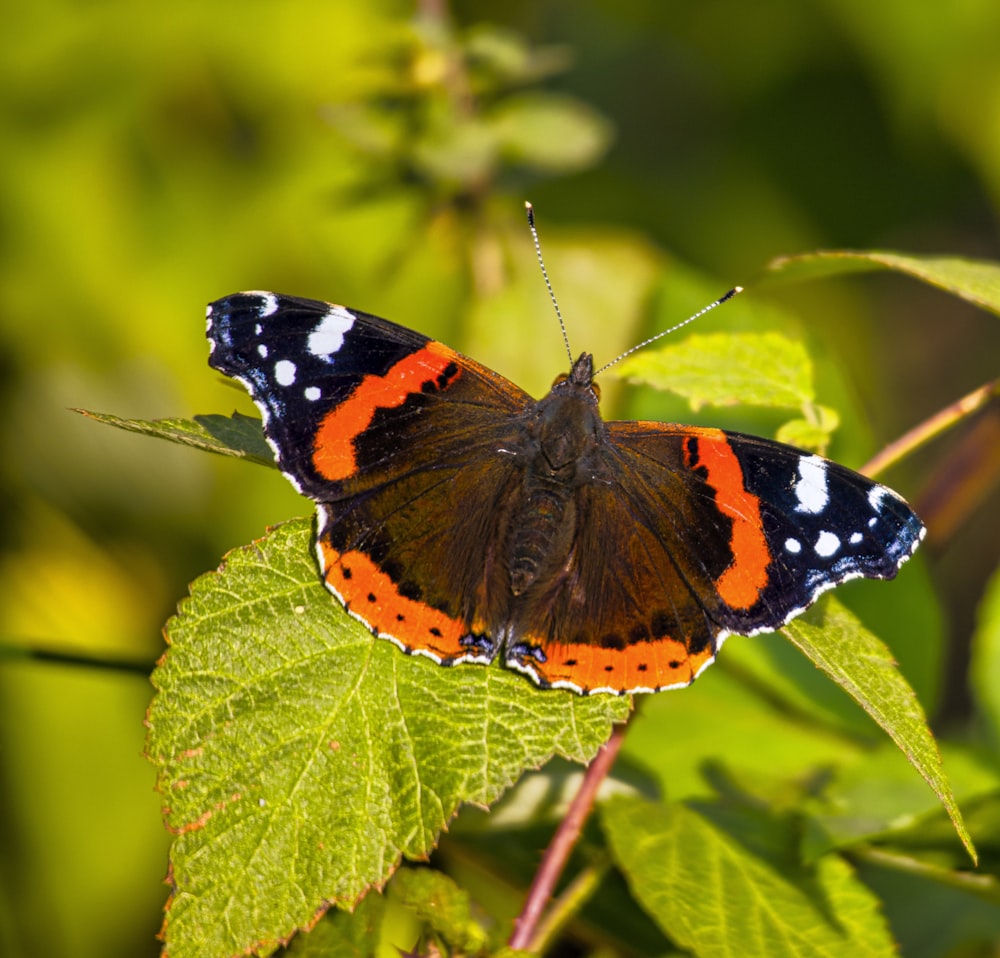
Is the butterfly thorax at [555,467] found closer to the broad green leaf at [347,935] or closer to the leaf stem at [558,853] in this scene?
the leaf stem at [558,853]

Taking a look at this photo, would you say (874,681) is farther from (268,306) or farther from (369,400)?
(268,306)

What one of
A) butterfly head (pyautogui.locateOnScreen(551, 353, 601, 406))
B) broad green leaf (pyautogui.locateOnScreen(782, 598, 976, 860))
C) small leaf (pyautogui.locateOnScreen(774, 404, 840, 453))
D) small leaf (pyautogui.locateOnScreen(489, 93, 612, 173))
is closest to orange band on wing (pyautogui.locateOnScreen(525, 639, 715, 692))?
broad green leaf (pyautogui.locateOnScreen(782, 598, 976, 860))

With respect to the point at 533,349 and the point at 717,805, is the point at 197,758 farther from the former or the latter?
the point at 533,349

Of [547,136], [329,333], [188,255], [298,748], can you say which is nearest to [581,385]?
[329,333]

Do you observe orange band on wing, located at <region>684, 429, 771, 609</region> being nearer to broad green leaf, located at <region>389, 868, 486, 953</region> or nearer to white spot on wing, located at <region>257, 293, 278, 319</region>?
broad green leaf, located at <region>389, 868, 486, 953</region>

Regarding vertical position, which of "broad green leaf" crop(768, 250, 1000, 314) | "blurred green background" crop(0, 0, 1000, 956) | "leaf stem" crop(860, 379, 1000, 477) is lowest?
"blurred green background" crop(0, 0, 1000, 956)
